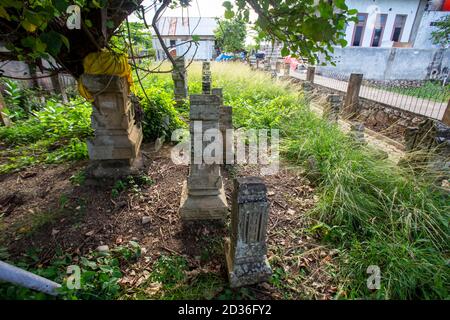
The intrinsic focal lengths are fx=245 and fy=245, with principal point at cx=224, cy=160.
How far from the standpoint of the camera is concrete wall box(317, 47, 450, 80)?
1389 centimetres

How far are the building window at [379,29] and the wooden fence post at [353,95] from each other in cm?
1163

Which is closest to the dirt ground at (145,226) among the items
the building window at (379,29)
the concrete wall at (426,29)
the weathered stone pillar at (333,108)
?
the weathered stone pillar at (333,108)


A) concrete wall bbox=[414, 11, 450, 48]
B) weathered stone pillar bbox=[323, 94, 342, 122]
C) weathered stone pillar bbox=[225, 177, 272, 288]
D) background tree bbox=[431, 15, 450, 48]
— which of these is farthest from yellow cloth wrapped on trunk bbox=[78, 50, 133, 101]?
concrete wall bbox=[414, 11, 450, 48]

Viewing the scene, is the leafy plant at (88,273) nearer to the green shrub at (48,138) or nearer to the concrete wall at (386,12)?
the green shrub at (48,138)

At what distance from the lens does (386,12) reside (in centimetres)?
1509

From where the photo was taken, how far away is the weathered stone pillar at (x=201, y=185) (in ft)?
6.97

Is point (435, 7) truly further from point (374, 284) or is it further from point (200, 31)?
point (374, 284)

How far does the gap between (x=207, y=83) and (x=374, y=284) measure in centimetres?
276

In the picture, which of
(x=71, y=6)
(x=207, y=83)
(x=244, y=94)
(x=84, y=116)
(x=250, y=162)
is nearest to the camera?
(x=71, y=6)

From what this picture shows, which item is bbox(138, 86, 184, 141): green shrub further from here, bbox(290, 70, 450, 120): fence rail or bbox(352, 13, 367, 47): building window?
bbox(352, 13, 367, 47): building window

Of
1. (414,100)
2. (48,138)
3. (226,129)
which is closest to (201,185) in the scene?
(226,129)
